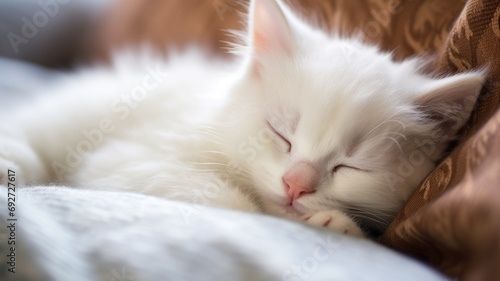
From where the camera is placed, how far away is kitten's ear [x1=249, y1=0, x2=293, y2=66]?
4.02 ft

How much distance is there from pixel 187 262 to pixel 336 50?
0.80m

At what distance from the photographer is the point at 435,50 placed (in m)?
1.54

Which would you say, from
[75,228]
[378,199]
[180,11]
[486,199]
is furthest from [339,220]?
[180,11]

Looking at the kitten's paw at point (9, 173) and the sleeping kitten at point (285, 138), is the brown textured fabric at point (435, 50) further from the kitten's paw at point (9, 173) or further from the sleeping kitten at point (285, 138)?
the kitten's paw at point (9, 173)

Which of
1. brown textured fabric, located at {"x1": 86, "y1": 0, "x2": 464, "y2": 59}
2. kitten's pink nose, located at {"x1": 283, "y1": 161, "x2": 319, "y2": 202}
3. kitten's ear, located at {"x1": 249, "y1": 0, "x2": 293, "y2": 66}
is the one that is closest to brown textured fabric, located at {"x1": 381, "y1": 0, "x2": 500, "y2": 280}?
kitten's pink nose, located at {"x1": 283, "y1": 161, "x2": 319, "y2": 202}

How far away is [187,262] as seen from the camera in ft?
2.09

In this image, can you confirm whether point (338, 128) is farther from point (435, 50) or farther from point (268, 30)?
point (435, 50)

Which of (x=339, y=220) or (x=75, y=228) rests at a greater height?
(x=75, y=228)

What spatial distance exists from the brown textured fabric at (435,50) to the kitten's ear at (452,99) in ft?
0.07

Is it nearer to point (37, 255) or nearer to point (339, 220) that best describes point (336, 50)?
point (339, 220)

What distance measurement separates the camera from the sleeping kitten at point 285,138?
3.53 feet

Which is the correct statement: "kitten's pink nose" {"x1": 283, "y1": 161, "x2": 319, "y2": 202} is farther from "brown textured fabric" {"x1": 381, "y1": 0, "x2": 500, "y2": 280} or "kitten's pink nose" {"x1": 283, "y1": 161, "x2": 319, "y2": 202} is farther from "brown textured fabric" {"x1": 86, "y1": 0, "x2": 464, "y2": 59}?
"brown textured fabric" {"x1": 86, "y1": 0, "x2": 464, "y2": 59}

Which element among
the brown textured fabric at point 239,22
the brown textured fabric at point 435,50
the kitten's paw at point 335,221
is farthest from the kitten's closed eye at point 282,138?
Result: the brown textured fabric at point 239,22

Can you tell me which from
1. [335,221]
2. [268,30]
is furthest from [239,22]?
[335,221]
